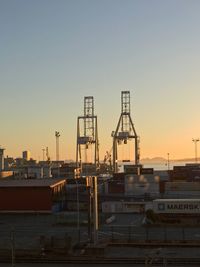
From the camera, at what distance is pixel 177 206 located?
43.7m

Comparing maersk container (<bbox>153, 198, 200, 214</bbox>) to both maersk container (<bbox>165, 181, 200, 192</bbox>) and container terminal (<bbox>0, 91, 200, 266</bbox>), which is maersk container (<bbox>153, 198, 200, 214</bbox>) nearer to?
container terminal (<bbox>0, 91, 200, 266</bbox>)

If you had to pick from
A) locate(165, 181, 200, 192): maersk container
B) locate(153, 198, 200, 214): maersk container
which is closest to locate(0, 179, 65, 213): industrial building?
locate(153, 198, 200, 214): maersk container

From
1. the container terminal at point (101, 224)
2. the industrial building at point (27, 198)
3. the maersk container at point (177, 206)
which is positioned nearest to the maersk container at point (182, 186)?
the container terminal at point (101, 224)

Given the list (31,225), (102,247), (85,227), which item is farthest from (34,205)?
(102,247)

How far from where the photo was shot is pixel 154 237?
3525 centimetres

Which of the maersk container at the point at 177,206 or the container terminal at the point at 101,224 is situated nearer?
the container terminal at the point at 101,224

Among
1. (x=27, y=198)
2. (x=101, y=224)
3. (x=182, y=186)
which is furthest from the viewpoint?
(x=182, y=186)

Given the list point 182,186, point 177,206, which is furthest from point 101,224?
point 182,186

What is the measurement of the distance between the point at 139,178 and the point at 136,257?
41.6m

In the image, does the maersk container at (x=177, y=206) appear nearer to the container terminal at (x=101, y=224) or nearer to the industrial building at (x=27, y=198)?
the container terminal at (x=101, y=224)

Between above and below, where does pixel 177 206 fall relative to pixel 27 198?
below

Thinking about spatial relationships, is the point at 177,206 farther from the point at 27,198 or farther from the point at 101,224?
the point at 27,198

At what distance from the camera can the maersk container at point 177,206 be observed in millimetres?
43469

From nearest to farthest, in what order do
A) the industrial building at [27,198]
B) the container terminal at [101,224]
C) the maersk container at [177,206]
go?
the container terminal at [101,224], the maersk container at [177,206], the industrial building at [27,198]
